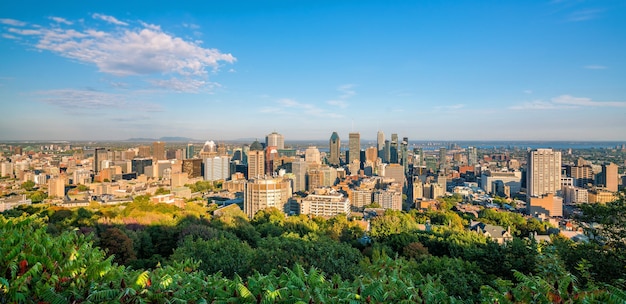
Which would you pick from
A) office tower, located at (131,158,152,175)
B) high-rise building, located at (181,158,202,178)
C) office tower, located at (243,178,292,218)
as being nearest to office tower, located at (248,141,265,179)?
high-rise building, located at (181,158,202,178)

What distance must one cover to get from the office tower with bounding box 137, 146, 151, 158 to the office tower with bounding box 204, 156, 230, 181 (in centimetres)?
1331

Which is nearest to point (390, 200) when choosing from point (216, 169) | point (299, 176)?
point (299, 176)

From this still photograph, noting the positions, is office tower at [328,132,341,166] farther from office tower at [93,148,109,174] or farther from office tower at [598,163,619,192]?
office tower at [598,163,619,192]

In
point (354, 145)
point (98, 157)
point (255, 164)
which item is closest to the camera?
point (98, 157)

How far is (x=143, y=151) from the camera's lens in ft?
220

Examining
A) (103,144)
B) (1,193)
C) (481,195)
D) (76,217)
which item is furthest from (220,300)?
(103,144)

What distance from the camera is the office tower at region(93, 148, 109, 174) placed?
5048cm

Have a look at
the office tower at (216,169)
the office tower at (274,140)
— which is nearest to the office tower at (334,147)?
the office tower at (274,140)

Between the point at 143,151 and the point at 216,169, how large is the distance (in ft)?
54.0

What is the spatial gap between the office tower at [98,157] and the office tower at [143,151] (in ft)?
30.6

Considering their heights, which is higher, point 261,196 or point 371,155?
point 371,155

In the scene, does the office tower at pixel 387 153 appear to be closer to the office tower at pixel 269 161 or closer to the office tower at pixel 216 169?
the office tower at pixel 269 161

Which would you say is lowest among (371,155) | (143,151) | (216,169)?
(216,169)

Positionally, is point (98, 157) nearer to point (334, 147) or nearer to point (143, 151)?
point (143, 151)
